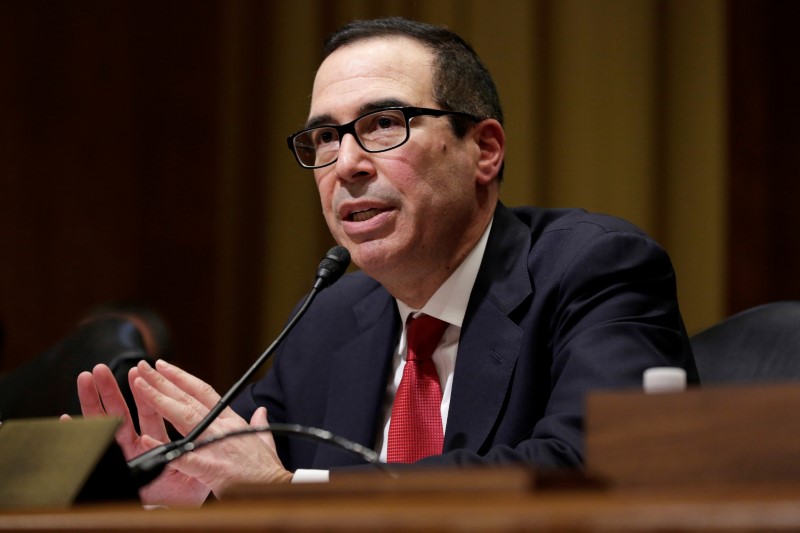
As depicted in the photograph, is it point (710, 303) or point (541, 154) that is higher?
point (541, 154)

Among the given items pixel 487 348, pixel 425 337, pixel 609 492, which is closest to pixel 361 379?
pixel 425 337

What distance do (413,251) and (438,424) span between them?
335mm

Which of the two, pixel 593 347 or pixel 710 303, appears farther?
pixel 710 303

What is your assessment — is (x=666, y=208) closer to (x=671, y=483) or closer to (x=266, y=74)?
(x=266, y=74)

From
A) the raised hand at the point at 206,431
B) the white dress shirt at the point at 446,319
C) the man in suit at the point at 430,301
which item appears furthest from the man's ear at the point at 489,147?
the raised hand at the point at 206,431

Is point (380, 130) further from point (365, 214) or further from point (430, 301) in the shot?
point (430, 301)

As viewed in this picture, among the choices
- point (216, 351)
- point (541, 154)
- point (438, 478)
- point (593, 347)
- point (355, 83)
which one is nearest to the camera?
point (438, 478)

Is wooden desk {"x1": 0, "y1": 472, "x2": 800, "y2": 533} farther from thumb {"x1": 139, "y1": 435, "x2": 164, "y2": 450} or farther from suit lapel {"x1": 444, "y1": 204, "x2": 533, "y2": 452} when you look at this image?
suit lapel {"x1": 444, "y1": 204, "x2": 533, "y2": 452}

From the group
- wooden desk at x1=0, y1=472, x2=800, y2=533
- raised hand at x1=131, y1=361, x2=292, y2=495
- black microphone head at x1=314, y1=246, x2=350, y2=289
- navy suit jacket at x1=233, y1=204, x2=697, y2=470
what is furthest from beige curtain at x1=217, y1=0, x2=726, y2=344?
wooden desk at x1=0, y1=472, x2=800, y2=533

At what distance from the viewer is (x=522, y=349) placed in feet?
5.80

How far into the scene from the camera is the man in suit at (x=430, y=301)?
1623 mm

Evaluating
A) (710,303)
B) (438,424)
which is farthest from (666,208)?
(438,424)

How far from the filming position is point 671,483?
785 mm

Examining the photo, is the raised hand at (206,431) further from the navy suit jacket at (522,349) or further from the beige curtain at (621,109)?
the beige curtain at (621,109)
